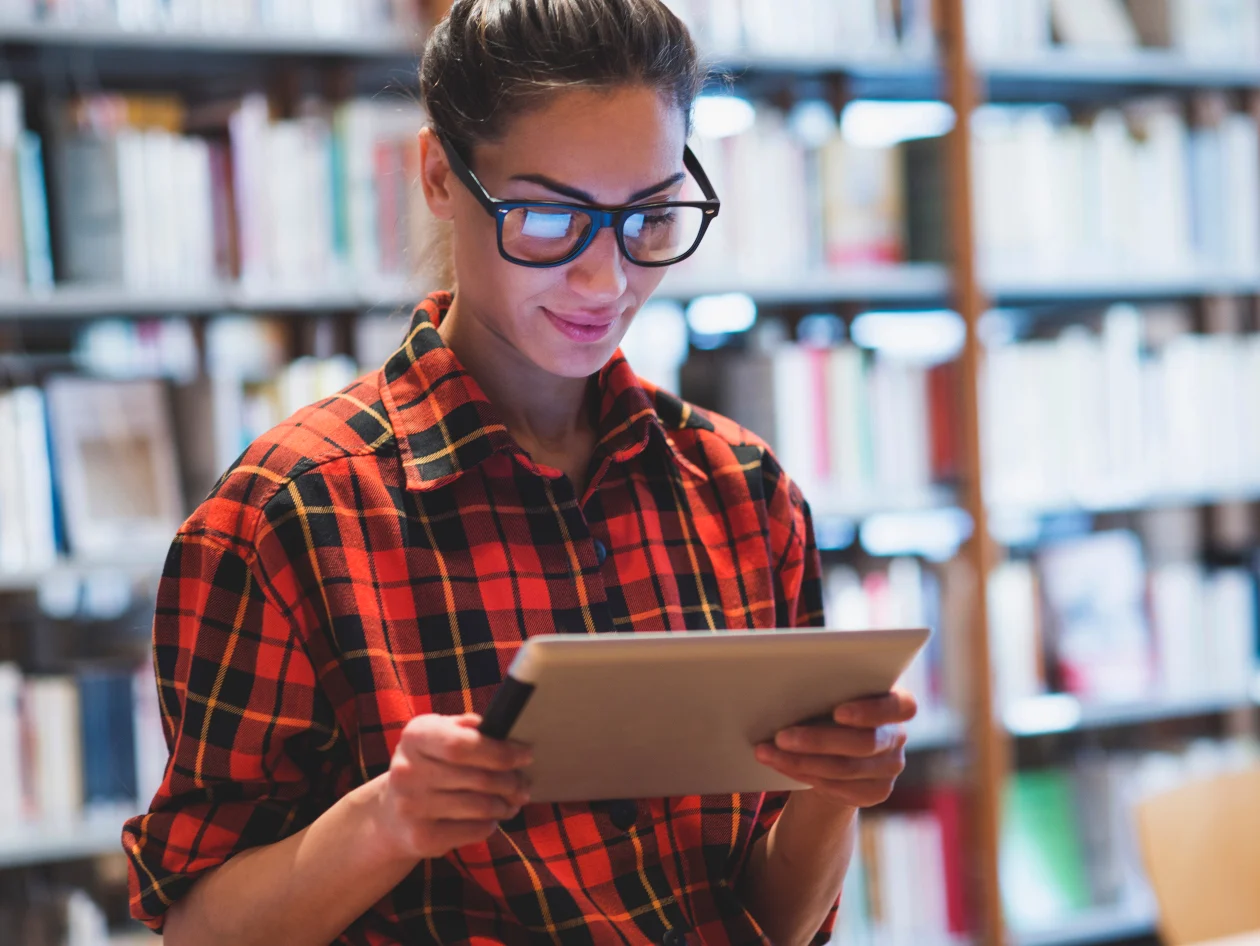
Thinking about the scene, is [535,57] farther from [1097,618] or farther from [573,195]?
[1097,618]

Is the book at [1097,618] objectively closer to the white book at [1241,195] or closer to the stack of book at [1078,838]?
the stack of book at [1078,838]

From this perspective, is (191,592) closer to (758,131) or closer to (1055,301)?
(758,131)

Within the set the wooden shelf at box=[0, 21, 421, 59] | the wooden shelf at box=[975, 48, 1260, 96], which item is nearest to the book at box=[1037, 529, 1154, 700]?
the wooden shelf at box=[975, 48, 1260, 96]

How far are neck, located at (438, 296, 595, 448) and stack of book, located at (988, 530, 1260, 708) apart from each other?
169 centimetres

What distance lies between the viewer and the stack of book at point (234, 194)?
209 cm

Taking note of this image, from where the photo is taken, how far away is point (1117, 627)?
2791mm

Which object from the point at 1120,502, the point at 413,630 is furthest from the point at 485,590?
the point at 1120,502

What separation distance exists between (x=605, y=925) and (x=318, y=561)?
338mm

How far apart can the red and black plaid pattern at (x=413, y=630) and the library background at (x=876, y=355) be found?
0.96 meters

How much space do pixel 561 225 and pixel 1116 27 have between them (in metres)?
2.20

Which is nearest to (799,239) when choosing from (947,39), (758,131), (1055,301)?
(758,131)

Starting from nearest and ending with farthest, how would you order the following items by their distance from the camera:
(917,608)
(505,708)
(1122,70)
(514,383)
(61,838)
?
(505,708)
(514,383)
(61,838)
(917,608)
(1122,70)

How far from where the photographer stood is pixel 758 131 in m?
2.52

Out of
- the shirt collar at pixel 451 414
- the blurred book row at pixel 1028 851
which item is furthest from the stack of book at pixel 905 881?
the shirt collar at pixel 451 414
